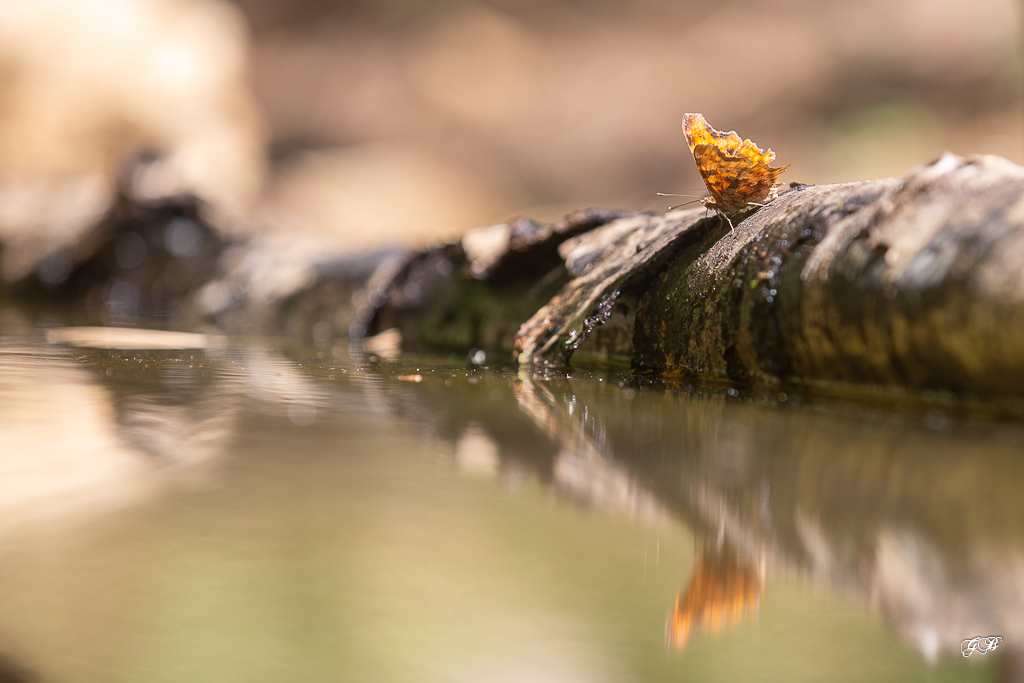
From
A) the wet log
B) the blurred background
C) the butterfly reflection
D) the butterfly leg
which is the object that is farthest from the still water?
the blurred background

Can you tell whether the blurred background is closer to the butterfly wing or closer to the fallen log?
the fallen log

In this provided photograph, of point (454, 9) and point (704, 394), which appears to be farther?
point (454, 9)

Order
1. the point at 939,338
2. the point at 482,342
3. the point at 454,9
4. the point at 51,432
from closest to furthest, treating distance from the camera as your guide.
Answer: the point at 51,432 < the point at 939,338 < the point at 482,342 < the point at 454,9

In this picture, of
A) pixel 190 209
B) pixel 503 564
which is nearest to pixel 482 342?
pixel 503 564

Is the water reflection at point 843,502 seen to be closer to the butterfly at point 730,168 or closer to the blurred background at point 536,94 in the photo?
the butterfly at point 730,168

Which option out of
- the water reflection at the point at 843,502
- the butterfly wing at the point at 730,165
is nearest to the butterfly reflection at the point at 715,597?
the water reflection at the point at 843,502

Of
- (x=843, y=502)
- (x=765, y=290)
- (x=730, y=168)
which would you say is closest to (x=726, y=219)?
(x=730, y=168)

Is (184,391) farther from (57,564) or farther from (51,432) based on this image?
(57,564)
